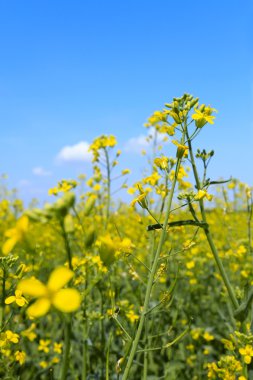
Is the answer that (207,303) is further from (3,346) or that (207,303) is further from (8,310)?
(3,346)

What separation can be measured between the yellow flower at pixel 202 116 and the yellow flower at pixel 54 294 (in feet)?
3.94

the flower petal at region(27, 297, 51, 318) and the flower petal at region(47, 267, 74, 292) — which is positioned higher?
the flower petal at region(47, 267, 74, 292)

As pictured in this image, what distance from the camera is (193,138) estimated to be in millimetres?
1920

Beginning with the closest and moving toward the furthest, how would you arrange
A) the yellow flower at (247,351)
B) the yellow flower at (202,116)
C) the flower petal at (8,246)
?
1. the flower petal at (8,246)
2. the yellow flower at (202,116)
3. the yellow flower at (247,351)

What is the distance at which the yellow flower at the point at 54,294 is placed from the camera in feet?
2.69

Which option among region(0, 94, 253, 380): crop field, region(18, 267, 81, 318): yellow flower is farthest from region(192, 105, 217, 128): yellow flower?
region(18, 267, 81, 318): yellow flower

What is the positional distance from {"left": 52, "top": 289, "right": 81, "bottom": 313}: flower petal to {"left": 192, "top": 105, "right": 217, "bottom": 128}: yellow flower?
1.24m

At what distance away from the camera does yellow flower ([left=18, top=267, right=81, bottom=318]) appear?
2.69 ft

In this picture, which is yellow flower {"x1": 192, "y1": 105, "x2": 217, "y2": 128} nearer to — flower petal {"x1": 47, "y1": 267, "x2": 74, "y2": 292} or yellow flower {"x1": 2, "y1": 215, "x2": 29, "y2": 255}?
yellow flower {"x1": 2, "y1": 215, "x2": 29, "y2": 255}

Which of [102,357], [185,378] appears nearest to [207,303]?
[185,378]

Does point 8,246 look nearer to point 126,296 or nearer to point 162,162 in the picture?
point 162,162

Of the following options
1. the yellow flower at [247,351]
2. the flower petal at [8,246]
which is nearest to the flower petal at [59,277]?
the flower petal at [8,246]

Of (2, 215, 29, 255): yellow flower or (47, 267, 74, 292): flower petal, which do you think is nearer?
(47, 267, 74, 292): flower petal

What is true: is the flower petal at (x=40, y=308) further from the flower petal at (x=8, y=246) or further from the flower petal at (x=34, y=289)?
the flower petal at (x=8, y=246)
